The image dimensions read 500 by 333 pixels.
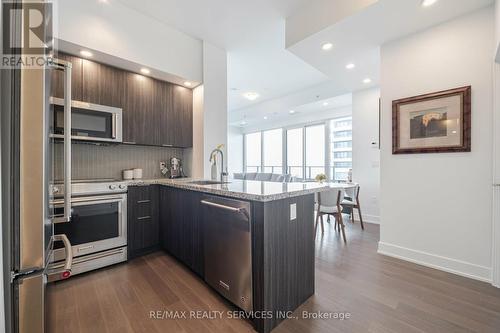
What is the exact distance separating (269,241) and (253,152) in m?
8.18

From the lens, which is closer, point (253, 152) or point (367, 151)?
point (367, 151)

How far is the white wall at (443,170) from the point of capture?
208cm

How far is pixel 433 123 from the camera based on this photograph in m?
2.37

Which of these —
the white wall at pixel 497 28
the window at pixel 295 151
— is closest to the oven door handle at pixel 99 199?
the white wall at pixel 497 28

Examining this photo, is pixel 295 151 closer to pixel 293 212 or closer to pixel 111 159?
pixel 111 159

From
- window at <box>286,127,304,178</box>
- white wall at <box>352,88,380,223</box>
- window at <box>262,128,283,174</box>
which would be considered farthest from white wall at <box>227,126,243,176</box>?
white wall at <box>352,88,380,223</box>

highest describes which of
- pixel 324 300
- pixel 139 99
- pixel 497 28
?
pixel 497 28

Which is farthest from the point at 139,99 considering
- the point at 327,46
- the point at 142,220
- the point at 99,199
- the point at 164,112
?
the point at 327,46

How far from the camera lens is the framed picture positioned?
218 cm

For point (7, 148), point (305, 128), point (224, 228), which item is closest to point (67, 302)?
point (224, 228)

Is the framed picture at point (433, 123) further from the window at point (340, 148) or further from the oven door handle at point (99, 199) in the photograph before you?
the window at point (340, 148)

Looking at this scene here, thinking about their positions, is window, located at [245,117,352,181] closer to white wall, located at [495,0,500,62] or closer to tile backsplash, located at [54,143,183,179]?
white wall, located at [495,0,500,62]

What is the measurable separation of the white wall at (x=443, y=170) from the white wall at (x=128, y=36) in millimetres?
2697

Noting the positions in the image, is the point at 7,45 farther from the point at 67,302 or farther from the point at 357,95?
the point at 357,95
